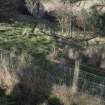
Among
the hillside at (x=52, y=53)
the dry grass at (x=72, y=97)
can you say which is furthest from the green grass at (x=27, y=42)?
the dry grass at (x=72, y=97)

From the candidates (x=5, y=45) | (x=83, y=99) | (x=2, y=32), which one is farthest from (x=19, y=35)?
(x=83, y=99)

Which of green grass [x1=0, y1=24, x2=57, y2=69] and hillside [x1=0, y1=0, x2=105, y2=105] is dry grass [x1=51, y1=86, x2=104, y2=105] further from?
green grass [x1=0, y1=24, x2=57, y2=69]

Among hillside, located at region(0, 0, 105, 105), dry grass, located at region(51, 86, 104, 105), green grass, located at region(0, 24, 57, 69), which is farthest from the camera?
green grass, located at region(0, 24, 57, 69)

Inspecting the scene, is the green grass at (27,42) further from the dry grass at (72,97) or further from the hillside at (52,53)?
the dry grass at (72,97)

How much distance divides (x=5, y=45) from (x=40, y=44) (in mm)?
1666

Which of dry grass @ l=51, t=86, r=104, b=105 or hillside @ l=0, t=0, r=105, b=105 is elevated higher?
hillside @ l=0, t=0, r=105, b=105

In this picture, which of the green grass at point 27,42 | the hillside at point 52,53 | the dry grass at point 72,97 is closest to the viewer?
the dry grass at point 72,97

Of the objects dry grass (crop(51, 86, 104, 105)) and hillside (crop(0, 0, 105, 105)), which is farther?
hillside (crop(0, 0, 105, 105))

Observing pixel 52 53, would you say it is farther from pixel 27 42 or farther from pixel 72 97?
pixel 72 97

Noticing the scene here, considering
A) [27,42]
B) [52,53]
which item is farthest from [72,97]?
[27,42]

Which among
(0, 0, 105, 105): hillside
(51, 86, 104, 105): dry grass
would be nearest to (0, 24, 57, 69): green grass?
(0, 0, 105, 105): hillside

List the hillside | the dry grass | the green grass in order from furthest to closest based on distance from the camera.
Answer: the green grass
the hillside
the dry grass

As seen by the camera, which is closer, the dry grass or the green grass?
the dry grass

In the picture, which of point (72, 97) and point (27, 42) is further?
point (27, 42)
